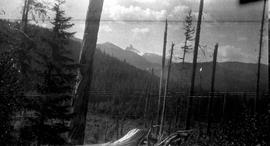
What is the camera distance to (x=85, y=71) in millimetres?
7004

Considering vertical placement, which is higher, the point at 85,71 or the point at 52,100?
the point at 85,71

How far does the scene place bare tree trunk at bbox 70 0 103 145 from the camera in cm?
681

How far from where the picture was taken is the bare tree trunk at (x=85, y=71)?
22.3 feet

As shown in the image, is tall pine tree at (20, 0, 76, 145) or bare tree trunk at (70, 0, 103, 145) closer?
bare tree trunk at (70, 0, 103, 145)

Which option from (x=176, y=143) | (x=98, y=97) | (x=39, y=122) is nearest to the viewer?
(x=176, y=143)

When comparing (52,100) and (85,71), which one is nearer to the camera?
(85,71)

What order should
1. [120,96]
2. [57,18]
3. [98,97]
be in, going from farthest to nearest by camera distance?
[98,97]
[120,96]
[57,18]

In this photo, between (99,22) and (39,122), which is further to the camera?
(39,122)

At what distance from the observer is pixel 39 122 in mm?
14914

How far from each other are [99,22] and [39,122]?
937 cm

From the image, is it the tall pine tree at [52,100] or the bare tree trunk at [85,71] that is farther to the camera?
the tall pine tree at [52,100]

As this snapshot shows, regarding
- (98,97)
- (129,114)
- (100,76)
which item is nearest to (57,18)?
(129,114)

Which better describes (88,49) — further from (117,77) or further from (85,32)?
(117,77)

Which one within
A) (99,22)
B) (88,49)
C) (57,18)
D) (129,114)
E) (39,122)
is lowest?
(129,114)
